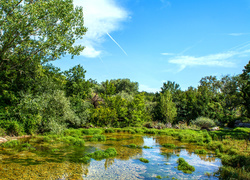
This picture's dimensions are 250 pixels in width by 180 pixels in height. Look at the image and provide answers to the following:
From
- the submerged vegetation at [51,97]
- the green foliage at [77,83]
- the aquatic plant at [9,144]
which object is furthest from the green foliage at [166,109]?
the aquatic plant at [9,144]

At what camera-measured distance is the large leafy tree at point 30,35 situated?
17.2 metres

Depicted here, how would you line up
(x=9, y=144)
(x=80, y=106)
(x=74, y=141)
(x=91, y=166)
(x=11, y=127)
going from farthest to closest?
(x=80, y=106) < (x=11, y=127) < (x=74, y=141) < (x=9, y=144) < (x=91, y=166)

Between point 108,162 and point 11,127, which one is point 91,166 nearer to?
point 108,162

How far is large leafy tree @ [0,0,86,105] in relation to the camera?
17.2 m

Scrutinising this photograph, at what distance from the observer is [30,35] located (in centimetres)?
1919

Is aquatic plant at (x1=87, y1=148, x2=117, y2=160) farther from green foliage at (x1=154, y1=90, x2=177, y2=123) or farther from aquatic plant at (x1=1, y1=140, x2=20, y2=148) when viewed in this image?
green foliage at (x1=154, y1=90, x2=177, y2=123)

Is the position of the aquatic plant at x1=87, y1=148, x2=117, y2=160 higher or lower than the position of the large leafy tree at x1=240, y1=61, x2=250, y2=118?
lower

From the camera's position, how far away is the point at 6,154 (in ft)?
42.8

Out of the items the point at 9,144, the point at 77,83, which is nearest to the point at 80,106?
the point at 77,83

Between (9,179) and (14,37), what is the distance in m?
14.0

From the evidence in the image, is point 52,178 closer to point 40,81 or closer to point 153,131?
point 40,81

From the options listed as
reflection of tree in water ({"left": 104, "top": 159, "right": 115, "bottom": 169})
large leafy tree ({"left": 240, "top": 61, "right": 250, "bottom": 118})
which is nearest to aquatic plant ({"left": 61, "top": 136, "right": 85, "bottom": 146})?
reflection of tree in water ({"left": 104, "top": 159, "right": 115, "bottom": 169})

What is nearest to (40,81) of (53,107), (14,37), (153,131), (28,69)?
(28,69)

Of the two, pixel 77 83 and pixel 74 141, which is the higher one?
pixel 77 83
